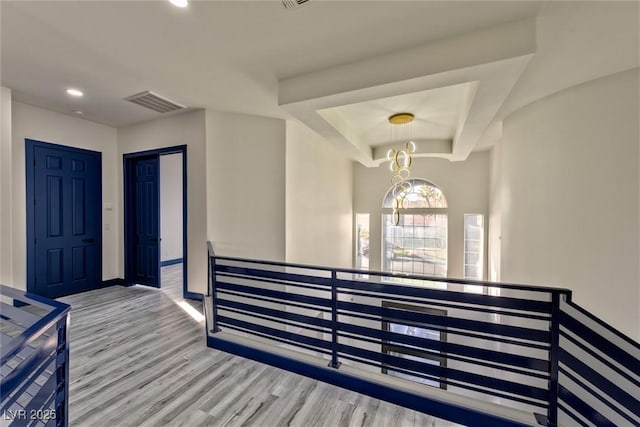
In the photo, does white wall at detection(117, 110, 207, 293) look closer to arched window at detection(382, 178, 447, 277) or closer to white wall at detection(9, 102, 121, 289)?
white wall at detection(9, 102, 121, 289)

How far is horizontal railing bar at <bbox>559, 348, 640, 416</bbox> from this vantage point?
1.62 metres

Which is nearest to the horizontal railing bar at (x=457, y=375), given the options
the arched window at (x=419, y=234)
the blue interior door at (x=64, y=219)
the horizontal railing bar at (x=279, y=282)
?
the horizontal railing bar at (x=279, y=282)

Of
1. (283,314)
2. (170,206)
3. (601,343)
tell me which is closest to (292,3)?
(283,314)

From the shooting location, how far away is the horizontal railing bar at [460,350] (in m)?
1.81

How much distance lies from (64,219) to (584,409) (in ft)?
20.4

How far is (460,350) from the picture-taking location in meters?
1.97

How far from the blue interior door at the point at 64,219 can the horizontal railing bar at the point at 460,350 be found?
14.7ft

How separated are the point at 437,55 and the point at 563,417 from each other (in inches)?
117

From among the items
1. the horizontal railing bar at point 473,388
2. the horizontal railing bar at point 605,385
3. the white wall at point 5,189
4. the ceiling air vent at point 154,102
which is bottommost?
the horizontal railing bar at point 473,388

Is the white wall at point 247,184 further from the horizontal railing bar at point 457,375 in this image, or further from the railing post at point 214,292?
the horizontal railing bar at point 457,375

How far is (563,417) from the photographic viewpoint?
6.63 feet

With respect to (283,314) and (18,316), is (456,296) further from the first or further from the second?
(18,316)

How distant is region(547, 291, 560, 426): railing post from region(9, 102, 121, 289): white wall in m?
5.49

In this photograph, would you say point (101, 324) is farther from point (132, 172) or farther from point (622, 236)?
point (622, 236)
